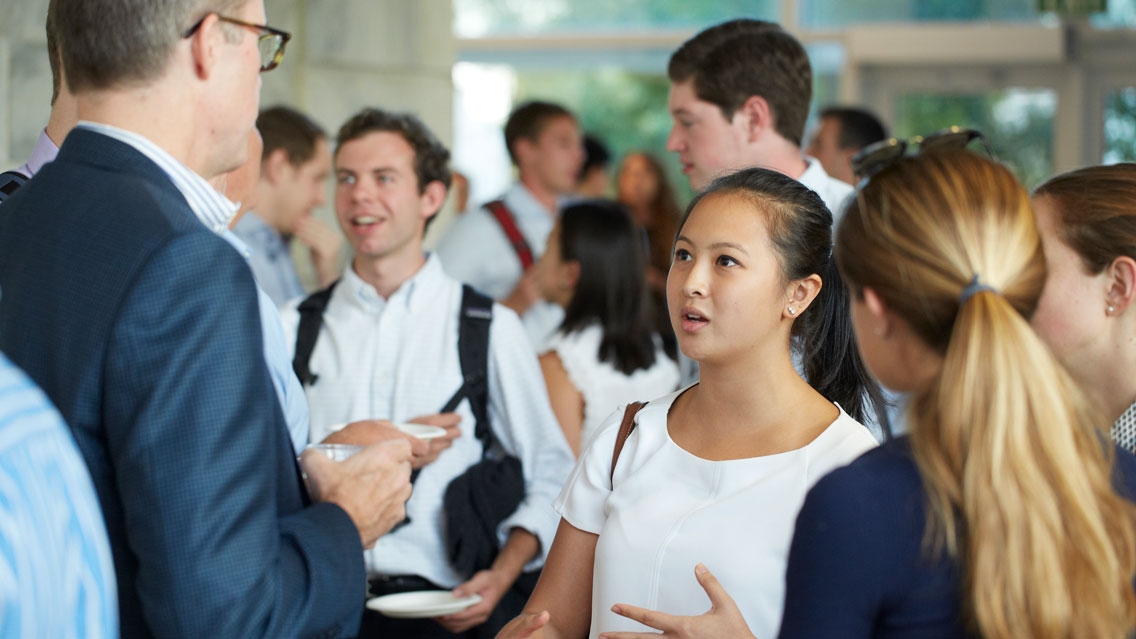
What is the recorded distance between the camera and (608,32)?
9953 millimetres

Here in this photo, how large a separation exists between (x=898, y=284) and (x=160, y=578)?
96 cm

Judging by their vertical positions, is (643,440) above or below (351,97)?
below

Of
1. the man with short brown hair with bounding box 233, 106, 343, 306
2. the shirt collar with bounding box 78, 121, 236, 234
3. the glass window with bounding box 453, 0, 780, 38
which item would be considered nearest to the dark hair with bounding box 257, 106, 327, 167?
the man with short brown hair with bounding box 233, 106, 343, 306

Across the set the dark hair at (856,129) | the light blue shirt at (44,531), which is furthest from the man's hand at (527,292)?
the light blue shirt at (44,531)

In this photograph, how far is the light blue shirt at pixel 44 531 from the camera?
958 mm

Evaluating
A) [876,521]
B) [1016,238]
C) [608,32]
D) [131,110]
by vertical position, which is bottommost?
[876,521]

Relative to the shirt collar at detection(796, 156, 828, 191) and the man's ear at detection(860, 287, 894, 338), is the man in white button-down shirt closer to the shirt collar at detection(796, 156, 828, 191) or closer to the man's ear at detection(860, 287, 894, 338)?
the shirt collar at detection(796, 156, 828, 191)

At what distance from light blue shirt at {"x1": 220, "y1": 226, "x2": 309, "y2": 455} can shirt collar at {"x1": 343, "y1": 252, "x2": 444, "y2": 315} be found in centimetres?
124

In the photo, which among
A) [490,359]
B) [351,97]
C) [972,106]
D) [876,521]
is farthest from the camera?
[972,106]

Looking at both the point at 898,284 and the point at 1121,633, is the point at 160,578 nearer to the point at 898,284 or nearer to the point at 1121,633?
the point at 898,284

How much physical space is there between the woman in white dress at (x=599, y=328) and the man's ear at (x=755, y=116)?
2.88 feet

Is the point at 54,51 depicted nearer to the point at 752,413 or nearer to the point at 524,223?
the point at 752,413

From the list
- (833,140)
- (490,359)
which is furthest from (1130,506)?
(833,140)

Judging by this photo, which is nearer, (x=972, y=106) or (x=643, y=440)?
(x=643, y=440)
